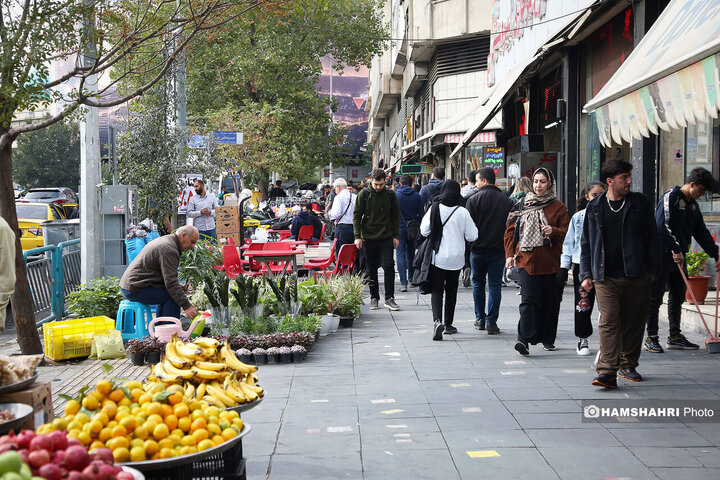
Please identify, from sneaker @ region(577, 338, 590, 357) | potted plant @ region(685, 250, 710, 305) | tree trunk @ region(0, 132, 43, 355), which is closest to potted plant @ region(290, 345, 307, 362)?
tree trunk @ region(0, 132, 43, 355)

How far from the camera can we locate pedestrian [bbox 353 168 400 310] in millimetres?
11531

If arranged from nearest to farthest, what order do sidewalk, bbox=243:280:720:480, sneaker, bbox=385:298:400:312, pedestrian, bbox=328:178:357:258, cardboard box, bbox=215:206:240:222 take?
sidewalk, bbox=243:280:720:480, sneaker, bbox=385:298:400:312, pedestrian, bbox=328:178:357:258, cardboard box, bbox=215:206:240:222

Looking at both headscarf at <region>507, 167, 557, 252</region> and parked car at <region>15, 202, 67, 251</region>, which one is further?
parked car at <region>15, 202, 67, 251</region>

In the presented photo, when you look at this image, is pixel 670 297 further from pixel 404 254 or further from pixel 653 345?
pixel 404 254

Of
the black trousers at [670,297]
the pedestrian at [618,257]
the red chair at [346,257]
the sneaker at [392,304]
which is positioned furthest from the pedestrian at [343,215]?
the pedestrian at [618,257]

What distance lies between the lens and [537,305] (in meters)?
8.15

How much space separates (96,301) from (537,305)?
563 centimetres

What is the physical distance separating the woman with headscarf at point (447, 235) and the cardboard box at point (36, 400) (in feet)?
17.6

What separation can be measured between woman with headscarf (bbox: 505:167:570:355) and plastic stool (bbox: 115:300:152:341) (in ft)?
13.9

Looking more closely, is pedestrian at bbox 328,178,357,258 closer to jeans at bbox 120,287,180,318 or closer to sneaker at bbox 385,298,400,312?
sneaker at bbox 385,298,400,312

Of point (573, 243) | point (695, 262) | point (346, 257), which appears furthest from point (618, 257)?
point (346, 257)

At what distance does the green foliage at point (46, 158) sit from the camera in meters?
69.6

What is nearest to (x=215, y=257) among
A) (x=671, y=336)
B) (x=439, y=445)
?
(x=671, y=336)

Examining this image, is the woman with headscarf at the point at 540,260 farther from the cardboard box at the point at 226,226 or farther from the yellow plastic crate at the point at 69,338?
the cardboard box at the point at 226,226
